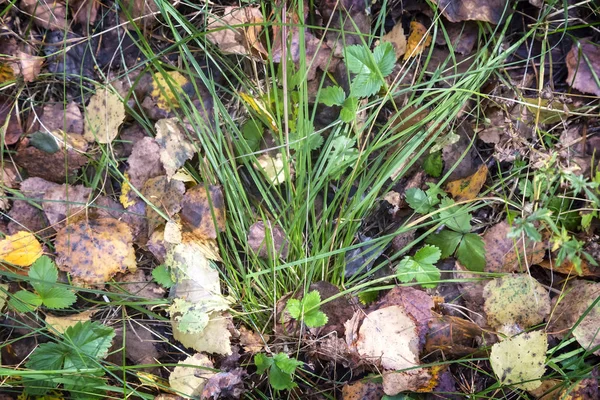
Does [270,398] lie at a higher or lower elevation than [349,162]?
lower

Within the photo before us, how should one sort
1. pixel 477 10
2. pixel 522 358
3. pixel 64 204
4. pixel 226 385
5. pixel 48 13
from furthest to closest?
1. pixel 48 13
2. pixel 64 204
3. pixel 477 10
4. pixel 226 385
5. pixel 522 358

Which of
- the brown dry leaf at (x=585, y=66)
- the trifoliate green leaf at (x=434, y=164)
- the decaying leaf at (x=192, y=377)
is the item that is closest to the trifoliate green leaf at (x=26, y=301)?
the decaying leaf at (x=192, y=377)

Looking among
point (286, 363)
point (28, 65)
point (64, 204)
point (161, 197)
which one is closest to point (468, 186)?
point (286, 363)

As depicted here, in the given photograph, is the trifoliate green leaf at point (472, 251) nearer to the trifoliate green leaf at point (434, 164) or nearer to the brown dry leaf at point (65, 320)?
the trifoliate green leaf at point (434, 164)

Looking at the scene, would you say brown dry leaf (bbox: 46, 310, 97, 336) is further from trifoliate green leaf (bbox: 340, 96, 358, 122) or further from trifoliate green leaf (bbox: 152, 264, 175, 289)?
trifoliate green leaf (bbox: 340, 96, 358, 122)

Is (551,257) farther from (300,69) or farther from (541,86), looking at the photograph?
(300,69)

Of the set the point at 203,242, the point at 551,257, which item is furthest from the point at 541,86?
the point at 203,242

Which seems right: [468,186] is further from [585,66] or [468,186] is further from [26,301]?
[26,301]
